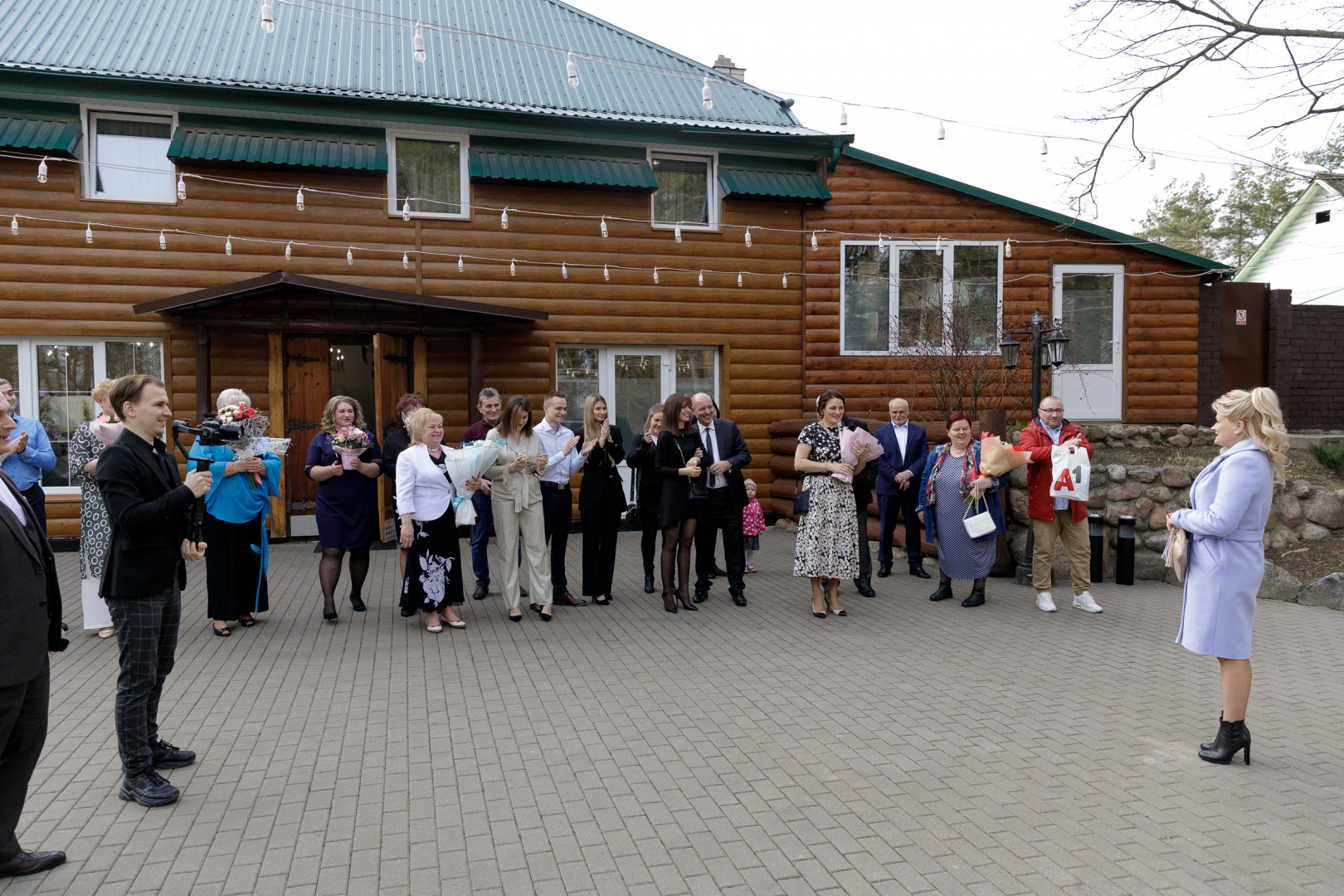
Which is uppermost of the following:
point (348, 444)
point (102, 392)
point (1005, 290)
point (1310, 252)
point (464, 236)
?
point (1310, 252)

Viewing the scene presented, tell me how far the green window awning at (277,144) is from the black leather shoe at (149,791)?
29.7ft

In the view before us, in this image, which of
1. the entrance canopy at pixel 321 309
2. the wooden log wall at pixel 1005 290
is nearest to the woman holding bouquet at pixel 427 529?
the entrance canopy at pixel 321 309

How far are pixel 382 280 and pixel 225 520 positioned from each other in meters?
5.53

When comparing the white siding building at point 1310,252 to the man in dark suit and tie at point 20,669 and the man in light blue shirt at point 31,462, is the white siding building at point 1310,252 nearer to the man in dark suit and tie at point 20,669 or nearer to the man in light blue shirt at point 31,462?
the man in light blue shirt at point 31,462

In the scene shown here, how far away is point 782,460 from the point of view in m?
13.0

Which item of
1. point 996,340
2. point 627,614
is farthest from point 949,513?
point 996,340

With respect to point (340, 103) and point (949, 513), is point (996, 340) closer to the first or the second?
point (949, 513)

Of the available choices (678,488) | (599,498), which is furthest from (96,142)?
(678,488)

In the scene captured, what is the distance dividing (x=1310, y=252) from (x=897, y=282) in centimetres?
1881

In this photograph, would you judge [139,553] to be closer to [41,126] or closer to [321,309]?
[321,309]

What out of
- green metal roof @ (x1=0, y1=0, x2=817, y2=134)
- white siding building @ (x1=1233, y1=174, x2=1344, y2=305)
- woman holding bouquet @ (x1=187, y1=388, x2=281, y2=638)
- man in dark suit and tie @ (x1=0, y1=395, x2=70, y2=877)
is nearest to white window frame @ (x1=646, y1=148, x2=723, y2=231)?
green metal roof @ (x1=0, y1=0, x2=817, y2=134)

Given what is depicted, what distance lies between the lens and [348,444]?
7367 millimetres

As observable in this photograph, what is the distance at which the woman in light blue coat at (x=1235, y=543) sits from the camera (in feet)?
13.9

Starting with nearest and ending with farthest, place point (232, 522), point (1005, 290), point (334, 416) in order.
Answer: point (232, 522) → point (334, 416) → point (1005, 290)
